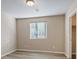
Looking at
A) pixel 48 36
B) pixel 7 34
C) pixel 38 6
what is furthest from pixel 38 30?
pixel 38 6

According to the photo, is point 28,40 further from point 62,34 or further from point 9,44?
point 62,34

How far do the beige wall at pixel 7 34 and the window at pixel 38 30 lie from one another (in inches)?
47.8

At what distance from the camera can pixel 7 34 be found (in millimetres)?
5570

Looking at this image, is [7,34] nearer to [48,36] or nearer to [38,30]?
[38,30]

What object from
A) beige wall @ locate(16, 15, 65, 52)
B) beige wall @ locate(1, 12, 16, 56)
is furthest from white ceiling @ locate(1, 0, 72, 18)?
beige wall @ locate(16, 15, 65, 52)

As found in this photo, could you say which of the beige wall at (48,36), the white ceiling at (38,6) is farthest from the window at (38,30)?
the white ceiling at (38,6)

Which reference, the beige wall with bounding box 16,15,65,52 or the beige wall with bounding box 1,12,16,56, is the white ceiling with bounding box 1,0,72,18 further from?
the beige wall with bounding box 16,15,65,52

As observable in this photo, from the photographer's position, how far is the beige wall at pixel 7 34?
509 cm

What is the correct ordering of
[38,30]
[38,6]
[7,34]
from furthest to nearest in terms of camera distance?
[38,30]
[7,34]
[38,6]

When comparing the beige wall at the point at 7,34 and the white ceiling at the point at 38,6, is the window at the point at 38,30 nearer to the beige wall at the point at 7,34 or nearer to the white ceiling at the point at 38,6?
the beige wall at the point at 7,34

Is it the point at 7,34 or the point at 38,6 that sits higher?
the point at 38,6

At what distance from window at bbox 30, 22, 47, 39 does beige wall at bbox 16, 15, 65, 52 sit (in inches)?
8.5

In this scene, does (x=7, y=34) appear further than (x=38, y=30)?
No

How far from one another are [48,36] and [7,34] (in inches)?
98.1
